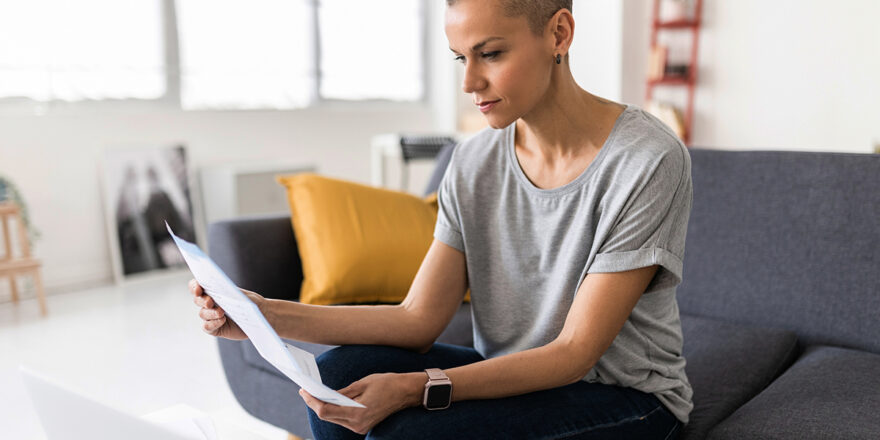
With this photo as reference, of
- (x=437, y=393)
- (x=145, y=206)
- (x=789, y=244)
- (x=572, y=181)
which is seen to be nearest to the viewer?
(x=437, y=393)

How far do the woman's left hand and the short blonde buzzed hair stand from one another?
519 mm

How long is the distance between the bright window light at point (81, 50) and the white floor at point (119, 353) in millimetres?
1008

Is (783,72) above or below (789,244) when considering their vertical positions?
above

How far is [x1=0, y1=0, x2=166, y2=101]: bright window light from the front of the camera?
3.45 meters

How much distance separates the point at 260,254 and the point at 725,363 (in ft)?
3.60

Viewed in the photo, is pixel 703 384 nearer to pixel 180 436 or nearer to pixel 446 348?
pixel 446 348

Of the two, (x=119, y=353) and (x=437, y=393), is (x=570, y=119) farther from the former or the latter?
(x=119, y=353)

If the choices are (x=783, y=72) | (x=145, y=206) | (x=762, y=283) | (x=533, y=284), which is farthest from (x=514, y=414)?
(x=783, y=72)

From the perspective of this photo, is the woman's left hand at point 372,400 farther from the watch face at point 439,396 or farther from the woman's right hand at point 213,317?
the woman's right hand at point 213,317

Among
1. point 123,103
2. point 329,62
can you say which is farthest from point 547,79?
point 329,62

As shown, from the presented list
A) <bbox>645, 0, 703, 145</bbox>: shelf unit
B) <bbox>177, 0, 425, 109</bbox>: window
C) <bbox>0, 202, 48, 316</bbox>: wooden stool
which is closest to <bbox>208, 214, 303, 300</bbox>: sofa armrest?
<bbox>0, 202, 48, 316</bbox>: wooden stool

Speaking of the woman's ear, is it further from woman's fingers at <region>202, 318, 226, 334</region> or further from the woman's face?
woman's fingers at <region>202, 318, 226, 334</region>

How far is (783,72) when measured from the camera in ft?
15.4

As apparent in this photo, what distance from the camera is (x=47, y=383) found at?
2.95 ft
